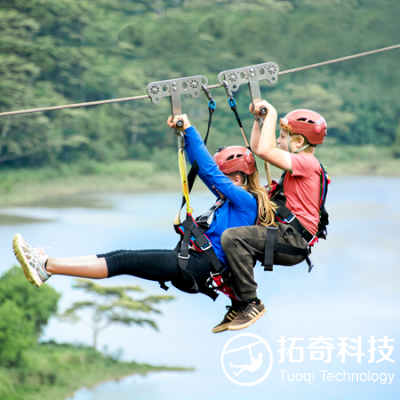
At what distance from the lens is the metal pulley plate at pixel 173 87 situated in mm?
3268

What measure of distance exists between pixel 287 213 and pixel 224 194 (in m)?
0.37

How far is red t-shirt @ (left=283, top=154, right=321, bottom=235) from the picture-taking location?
318 cm

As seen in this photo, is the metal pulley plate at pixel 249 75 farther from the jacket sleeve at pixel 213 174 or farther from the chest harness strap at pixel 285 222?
the chest harness strap at pixel 285 222

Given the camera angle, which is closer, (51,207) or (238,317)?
(238,317)

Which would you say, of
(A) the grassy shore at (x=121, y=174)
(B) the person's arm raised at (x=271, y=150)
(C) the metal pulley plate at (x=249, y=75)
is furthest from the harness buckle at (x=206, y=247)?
(A) the grassy shore at (x=121, y=174)

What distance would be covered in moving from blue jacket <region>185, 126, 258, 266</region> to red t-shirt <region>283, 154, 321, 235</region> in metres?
0.22

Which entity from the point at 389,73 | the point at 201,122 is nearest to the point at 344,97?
the point at 389,73

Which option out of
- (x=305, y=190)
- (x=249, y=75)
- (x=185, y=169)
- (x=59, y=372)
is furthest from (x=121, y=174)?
(x=305, y=190)

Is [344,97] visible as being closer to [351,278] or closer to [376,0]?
[376,0]

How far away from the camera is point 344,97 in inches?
1323

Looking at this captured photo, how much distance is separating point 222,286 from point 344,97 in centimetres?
3194

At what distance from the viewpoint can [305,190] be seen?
10.6ft

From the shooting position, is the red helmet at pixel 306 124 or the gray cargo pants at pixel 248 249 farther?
the red helmet at pixel 306 124

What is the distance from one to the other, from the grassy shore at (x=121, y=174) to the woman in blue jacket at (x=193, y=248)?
27104mm
